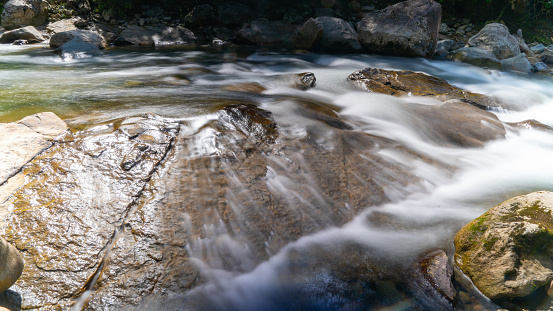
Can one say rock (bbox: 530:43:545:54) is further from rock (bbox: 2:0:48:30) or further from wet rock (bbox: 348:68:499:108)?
rock (bbox: 2:0:48:30)

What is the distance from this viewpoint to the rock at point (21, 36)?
10.5m

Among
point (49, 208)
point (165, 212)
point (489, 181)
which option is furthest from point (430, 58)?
point (49, 208)

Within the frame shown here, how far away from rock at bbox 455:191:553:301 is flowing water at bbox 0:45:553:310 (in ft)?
1.02

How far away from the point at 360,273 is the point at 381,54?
343 inches

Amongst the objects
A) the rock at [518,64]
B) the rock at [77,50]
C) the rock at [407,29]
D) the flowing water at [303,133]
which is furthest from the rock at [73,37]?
the rock at [518,64]

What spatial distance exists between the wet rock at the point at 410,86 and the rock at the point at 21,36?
429 inches

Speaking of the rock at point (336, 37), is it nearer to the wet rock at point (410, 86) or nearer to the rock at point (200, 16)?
the wet rock at point (410, 86)

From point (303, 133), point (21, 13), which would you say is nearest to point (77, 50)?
Answer: point (21, 13)

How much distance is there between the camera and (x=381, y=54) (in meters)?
9.72

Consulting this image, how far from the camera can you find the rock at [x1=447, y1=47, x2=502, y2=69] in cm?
882

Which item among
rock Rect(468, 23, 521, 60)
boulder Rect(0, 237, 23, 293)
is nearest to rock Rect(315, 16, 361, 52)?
rock Rect(468, 23, 521, 60)

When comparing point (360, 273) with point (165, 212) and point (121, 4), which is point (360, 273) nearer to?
point (165, 212)

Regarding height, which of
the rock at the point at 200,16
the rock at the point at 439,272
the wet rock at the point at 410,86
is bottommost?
the rock at the point at 439,272

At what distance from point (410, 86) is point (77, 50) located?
879 cm
